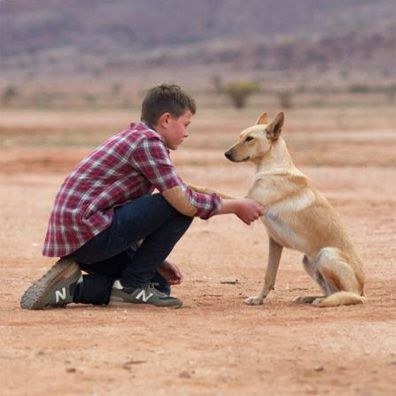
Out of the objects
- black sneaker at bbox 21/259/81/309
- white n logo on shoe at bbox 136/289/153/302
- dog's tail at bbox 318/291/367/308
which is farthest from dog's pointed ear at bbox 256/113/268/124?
black sneaker at bbox 21/259/81/309

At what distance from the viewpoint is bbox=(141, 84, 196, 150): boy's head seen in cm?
783

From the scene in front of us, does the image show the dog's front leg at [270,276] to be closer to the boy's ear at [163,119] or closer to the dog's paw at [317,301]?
the dog's paw at [317,301]

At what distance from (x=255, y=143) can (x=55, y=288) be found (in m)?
1.84

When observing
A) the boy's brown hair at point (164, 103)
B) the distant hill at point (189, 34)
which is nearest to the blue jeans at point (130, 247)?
the boy's brown hair at point (164, 103)

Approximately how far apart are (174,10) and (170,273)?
13455 cm

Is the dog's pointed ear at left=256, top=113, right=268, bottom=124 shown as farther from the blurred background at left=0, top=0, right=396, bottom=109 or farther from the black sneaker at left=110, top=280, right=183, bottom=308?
the blurred background at left=0, top=0, right=396, bottom=109

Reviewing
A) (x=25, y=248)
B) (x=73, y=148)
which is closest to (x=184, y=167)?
(x=73, y=148)

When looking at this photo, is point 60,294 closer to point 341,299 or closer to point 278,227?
point 278,227

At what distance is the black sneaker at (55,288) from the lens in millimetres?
7828

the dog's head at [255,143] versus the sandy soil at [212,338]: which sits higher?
the dog's head at [255,143]

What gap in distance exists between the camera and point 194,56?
12262cm

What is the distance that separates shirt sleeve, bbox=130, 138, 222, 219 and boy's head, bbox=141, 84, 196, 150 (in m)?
0.19

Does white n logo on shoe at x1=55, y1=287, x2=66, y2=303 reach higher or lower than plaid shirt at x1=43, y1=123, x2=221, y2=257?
lower

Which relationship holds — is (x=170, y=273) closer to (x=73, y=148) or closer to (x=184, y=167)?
(x=184, y=167)
